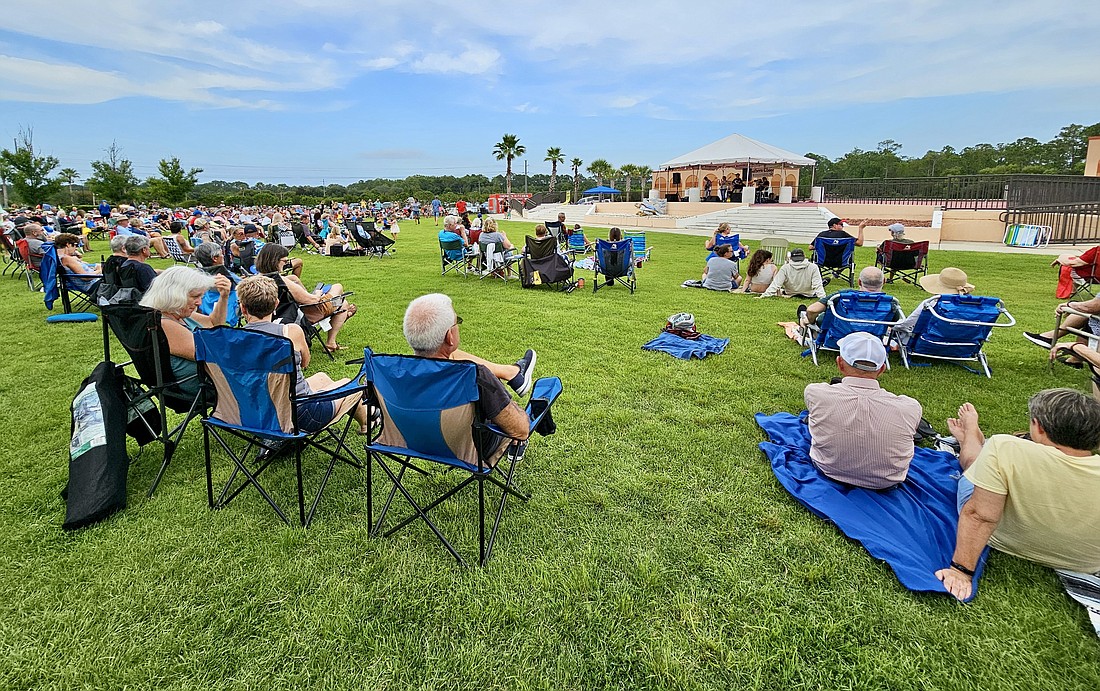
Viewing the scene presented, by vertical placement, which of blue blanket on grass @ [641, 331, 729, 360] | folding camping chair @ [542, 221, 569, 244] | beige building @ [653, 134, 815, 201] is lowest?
blue blanket on grass @ [641, 331, 729, 360]

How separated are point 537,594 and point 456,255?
952 cm

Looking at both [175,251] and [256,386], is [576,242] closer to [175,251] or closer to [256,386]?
[175,251]

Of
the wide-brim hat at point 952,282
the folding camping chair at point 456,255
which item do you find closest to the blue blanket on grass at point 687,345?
the wide-brim hat at point 952,282

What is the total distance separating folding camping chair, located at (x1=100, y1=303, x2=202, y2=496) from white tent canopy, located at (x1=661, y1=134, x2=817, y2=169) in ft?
103

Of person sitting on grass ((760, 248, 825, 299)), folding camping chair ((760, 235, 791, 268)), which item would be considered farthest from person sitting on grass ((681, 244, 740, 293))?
folding camping chair ((760, 235, 791, 268))

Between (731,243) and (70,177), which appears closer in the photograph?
(731,243)

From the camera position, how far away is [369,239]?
15.1 m

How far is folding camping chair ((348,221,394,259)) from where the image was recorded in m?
15.1

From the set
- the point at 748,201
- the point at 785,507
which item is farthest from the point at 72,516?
the point at 748,201

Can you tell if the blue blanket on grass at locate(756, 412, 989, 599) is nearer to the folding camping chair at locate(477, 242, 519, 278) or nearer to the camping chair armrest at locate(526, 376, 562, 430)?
the camping chair armrest at locate(526, 376, 562, 430)

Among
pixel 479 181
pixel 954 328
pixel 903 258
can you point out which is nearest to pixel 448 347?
pixel 954 328

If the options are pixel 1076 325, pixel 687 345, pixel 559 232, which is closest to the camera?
pixel 1076 325

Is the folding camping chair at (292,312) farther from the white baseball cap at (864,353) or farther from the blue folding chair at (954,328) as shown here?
the blue folding chair at (954,328)

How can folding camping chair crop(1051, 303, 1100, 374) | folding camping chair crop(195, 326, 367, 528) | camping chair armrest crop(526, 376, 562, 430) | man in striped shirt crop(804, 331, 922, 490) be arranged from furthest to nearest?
folding camping chair crop(1051, 303, 1100, 374) < man in striped shirt crop(804, 331, 922, 490) < camping chair armrest crop(526, 376, 562, 430) < folding camping chair crop(195, 326, 367, 528)
